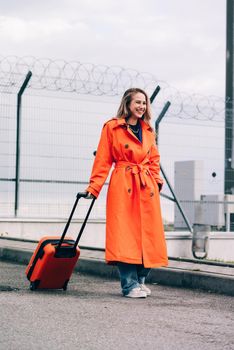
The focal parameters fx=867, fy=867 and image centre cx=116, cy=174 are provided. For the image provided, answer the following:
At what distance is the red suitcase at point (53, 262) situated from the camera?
736 cm

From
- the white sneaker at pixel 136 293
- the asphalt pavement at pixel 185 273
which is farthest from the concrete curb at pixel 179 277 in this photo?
the white sneaker at pixel 136 293

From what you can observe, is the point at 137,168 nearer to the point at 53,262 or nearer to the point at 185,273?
the point at 53,262

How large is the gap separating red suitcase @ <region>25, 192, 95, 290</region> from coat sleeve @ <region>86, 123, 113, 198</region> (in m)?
0.18

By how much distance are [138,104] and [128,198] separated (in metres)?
0.80

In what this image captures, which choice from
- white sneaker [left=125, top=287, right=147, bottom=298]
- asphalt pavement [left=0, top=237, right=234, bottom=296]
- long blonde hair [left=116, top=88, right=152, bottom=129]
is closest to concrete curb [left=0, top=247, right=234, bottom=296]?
asphalt pavement [left=0, top=237, right=234, bottom=296]

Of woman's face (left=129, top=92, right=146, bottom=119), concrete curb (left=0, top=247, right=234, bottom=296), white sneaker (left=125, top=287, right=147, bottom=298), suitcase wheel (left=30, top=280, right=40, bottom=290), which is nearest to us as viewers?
white sneaker (left=125, top=287, right=147, bottom=298)

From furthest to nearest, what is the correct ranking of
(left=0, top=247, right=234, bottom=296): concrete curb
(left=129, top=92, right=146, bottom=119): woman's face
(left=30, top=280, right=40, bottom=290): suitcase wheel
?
1. (left=0, top=247, right=234, bottom=296): concrete curb
2. (left=30, top=280, right=40, bottom=290): suitcase wheel
3. (left=129, top=92, right=146, bottom=119): woman's face

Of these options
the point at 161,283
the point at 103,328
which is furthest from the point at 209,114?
the point at 103,328

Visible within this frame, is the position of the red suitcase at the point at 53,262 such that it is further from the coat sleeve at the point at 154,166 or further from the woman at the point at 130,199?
the coat sleeve at the point at 154,166

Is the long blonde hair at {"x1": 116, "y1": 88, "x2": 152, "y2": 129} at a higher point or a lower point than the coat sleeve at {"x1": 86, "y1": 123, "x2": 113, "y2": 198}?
higher

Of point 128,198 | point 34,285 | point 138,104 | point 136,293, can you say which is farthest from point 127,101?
point 34,285

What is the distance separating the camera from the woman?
722 cm

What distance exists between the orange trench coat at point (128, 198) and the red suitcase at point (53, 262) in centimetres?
26

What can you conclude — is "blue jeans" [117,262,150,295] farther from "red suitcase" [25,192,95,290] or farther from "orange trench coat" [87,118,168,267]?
"red suitcase" [25,192,95,290]
